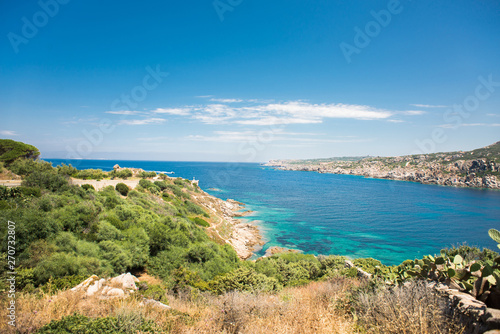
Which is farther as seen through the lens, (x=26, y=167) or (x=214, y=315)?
(x=26, y=167)

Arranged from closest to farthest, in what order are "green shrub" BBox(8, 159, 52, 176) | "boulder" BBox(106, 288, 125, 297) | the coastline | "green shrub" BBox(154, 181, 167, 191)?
"boulder" BBox(106, 288, 125, 297) < "green shrub" BBox(8, 159, 52, 176) < "green shrub" BBox(154, 181, 167, 191) < the coastline

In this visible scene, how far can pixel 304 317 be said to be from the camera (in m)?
4.74

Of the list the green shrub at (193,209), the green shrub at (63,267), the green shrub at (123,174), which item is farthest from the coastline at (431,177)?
the green shrub at (63,267)

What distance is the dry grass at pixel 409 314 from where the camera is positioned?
12.7ft

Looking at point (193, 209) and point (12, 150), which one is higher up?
point (12, 150)

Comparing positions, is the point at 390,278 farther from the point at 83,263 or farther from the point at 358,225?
the point at 358,225

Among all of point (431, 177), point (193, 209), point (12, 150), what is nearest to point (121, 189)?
point (193, 209)

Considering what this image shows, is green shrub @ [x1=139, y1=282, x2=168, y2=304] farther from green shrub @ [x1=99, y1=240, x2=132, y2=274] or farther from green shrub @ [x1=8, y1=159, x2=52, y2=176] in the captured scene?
green shrub @ [x1=8, y1=159, x2=52, y2=176]

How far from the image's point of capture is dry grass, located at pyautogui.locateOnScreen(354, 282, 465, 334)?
387 cm

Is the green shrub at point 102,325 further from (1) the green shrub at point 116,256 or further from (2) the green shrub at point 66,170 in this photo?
(2) the green shrub at point 66,170

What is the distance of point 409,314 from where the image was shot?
404cm

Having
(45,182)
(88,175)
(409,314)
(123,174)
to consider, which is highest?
(45,182)

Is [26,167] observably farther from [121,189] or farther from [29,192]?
[29,192]

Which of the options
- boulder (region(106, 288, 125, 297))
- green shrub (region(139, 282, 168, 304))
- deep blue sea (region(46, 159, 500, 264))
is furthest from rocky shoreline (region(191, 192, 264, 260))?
boulder (region(106, 288, 125, 297))
